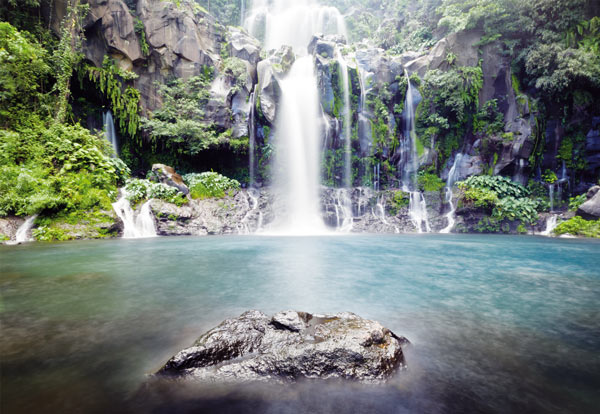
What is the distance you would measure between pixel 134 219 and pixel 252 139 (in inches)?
298

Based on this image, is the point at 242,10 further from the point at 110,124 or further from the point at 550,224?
the point at 550,224

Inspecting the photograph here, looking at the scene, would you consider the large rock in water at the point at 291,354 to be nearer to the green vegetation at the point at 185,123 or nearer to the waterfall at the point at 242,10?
the green vegetation at the point at 185,123

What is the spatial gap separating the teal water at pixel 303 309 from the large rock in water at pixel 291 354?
0.41 feet

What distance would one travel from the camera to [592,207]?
1179 cm

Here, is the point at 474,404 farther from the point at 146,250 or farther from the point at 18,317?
the point at 146,250

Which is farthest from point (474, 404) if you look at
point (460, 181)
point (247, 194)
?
point (460, 181)

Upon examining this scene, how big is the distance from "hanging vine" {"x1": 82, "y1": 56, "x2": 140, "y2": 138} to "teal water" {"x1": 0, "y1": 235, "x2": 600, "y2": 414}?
9921 millimetres

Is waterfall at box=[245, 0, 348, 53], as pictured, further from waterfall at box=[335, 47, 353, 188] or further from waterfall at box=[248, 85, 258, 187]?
waterfall at box=[248, 85, 258, 187]

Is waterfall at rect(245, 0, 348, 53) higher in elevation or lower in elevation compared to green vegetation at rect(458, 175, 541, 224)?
higher

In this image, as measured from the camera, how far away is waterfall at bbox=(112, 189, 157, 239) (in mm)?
10336

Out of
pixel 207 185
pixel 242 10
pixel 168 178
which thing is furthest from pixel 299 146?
pixel 242 10

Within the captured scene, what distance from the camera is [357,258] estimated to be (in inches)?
267

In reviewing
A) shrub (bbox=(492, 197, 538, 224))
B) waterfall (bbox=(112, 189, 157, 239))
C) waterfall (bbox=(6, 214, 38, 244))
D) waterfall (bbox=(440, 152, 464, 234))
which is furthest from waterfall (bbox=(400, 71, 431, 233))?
waterfall (bbox=(6, 214, 38, 244))

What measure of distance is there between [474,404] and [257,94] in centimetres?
1627
